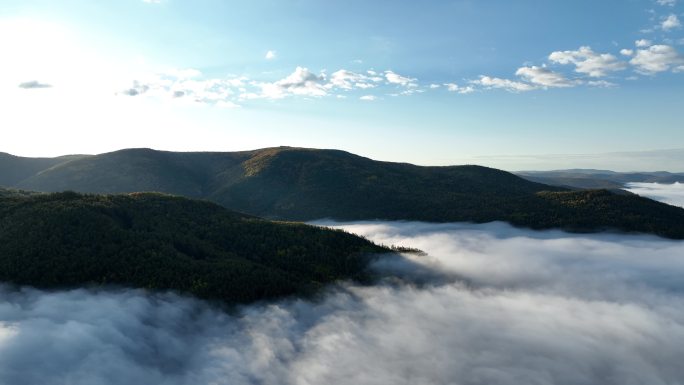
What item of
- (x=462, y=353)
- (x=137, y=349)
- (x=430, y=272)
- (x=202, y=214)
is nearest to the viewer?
(x=137, y=349)

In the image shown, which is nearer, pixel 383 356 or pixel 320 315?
pixel 383 356

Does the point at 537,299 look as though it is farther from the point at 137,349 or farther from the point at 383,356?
the point at 137,349

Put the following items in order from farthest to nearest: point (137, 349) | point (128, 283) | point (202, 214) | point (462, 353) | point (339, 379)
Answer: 1. point (202, 214)
2. point (462, 353)
3. point (128, 283)
4. point (339, 379)
5. point (137, 349)

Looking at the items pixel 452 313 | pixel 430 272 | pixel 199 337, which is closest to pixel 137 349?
pixel 199 337

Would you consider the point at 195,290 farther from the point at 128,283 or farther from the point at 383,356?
the point at 383,356

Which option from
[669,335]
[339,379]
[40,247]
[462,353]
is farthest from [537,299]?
[40,247]

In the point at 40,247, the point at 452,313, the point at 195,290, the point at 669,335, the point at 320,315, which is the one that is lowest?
the point at 669,335

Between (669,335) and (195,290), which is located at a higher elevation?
(195,290)
